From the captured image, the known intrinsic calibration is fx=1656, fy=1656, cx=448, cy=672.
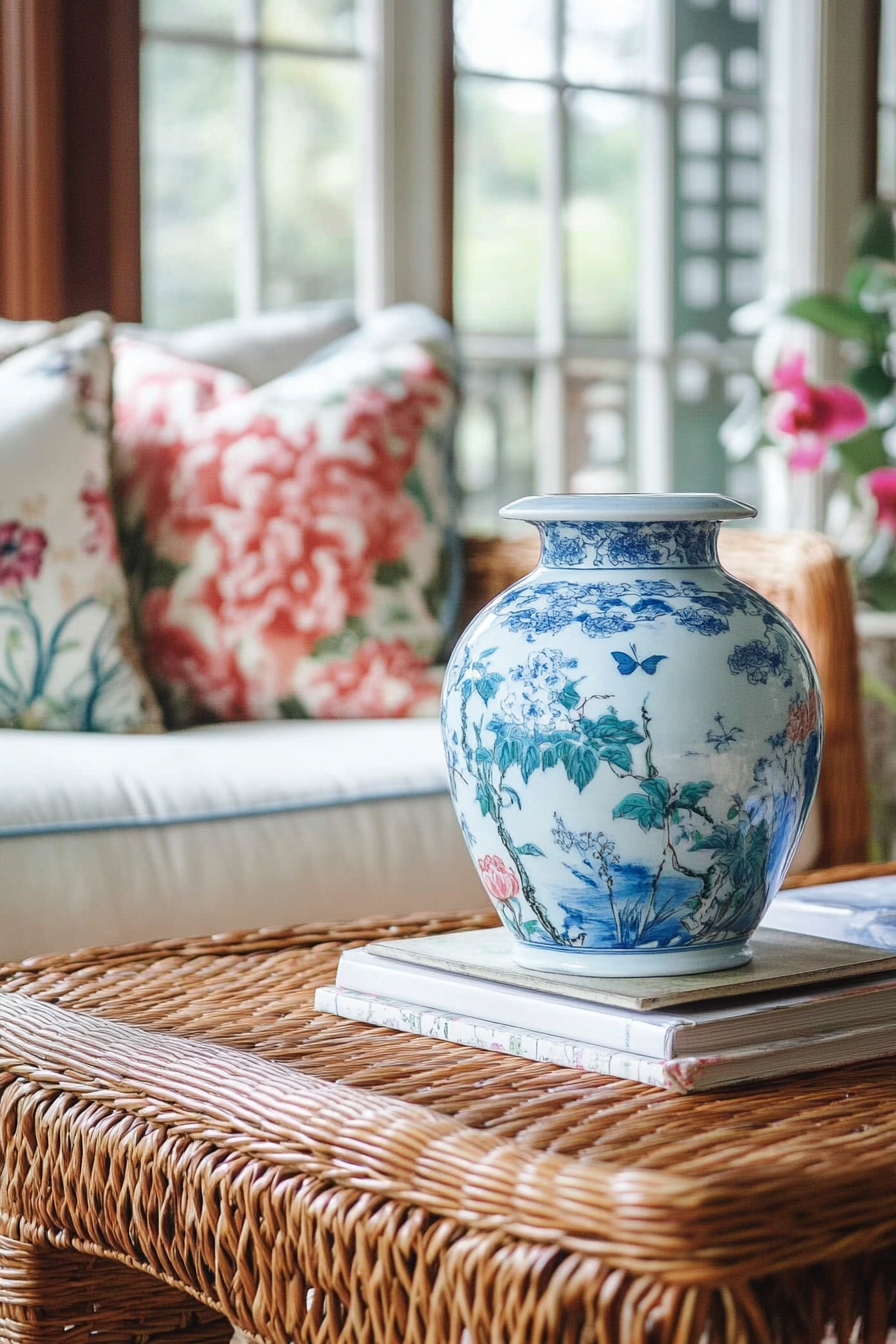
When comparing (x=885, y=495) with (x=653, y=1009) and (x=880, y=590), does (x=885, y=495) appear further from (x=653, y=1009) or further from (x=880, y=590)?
(x=653, y=1009)

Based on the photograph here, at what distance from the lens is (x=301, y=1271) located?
690 mm

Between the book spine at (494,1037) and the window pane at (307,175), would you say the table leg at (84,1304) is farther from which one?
the window pane at (307,175)

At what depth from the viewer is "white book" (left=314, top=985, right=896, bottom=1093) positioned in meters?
0.73

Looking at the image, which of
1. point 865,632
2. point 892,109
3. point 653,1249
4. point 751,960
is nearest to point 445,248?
point 865,632

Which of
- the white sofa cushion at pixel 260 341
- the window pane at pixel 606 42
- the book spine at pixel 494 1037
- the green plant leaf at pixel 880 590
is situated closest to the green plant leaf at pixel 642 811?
the book spine at pixel 494 1037

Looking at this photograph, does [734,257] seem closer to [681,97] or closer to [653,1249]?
[681,97]

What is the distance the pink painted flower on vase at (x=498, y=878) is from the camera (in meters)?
0.81

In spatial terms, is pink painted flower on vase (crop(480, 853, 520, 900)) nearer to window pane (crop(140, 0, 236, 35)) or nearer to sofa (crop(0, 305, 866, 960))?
sofa (crop(0, 305, 866, 960))

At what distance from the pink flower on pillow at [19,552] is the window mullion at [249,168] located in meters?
1.17

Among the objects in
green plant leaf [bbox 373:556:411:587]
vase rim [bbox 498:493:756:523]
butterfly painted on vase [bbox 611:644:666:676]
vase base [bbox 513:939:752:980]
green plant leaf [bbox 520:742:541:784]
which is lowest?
vase base [bbox 513:939:752:980]

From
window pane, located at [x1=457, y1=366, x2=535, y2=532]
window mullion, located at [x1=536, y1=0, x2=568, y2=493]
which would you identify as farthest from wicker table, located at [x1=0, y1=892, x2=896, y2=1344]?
window mullion, located at [x1=536, y1=0, x2=568, y2=493]

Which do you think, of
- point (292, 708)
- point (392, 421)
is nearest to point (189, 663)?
point (292, 708)

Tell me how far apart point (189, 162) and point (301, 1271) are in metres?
2.33

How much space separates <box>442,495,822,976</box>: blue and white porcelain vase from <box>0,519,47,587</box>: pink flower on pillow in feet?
3.26
